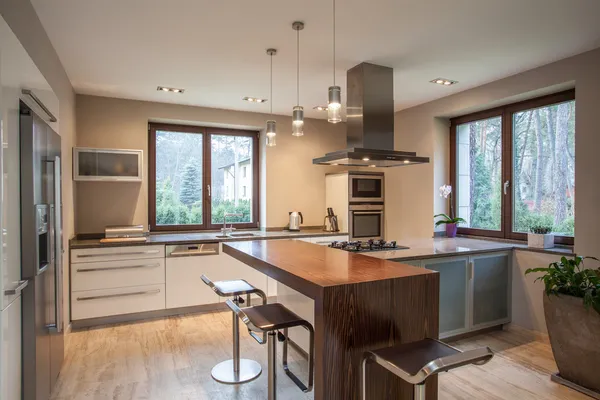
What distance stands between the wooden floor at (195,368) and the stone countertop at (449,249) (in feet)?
2.69

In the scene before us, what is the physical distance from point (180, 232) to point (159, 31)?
276 centimetres

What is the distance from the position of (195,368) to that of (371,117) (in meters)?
2.53

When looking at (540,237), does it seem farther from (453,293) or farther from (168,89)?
(168,89)

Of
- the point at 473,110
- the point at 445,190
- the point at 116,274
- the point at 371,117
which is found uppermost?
the point at 473,110

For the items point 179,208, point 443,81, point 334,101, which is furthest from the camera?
point 179,208

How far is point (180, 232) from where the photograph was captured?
479 cm

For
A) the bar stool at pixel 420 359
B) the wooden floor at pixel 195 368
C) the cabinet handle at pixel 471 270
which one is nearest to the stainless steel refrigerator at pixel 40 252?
the wooden floor at pixel 195 368

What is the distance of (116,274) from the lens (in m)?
3.82

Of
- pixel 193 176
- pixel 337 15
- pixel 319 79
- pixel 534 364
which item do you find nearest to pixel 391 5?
pixel 337 15

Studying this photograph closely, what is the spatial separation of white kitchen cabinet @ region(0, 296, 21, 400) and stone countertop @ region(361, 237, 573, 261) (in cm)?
228

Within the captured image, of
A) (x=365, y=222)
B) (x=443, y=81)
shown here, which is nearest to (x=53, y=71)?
(x=443, y=81)

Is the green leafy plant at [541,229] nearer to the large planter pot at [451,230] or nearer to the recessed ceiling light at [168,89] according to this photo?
the large planter pot at [451,230]

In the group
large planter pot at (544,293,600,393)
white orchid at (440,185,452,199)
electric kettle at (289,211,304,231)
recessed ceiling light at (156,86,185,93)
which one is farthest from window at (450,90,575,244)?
recessed ceiling light at (156,86,185,93)

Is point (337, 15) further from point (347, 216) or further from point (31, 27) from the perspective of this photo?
point (347, 216)
